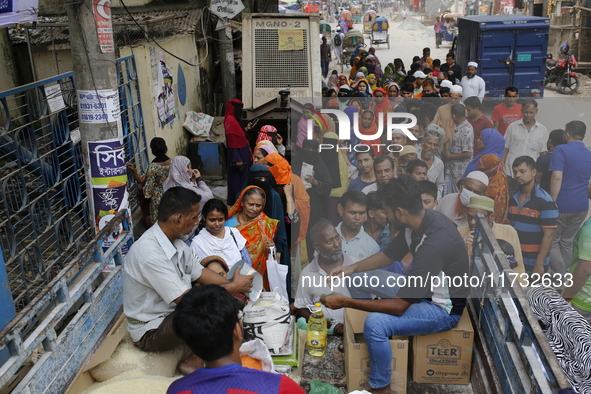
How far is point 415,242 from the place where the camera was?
3914mm

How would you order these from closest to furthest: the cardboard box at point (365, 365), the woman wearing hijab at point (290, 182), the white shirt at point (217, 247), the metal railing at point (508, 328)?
the metal railing at point (508, 328) → the cardboard box at point (365, 365) → the white shirt at point (217, 247) → the woman wearing hijab at point (290, 182)

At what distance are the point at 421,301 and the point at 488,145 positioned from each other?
1.98m

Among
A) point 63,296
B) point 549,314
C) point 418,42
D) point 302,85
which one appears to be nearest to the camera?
point 63,296

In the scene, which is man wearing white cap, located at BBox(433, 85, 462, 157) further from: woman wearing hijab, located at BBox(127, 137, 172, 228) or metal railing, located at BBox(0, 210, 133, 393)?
metal railing, located at BBox(0, 210, 133, 393)

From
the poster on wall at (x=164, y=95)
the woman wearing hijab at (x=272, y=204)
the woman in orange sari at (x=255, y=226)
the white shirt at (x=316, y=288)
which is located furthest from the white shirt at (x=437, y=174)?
the poster on wall at (x=164, y=95)

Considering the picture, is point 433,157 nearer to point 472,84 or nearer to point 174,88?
point 174,88

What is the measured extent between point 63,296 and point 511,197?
3.49 metres

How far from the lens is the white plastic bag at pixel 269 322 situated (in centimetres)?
351

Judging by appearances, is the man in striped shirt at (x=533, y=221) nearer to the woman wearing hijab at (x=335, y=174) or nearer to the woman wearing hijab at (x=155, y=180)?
the woman wearing hijab at (x=335, y=174)

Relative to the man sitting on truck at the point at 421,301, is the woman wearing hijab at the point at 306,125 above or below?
above

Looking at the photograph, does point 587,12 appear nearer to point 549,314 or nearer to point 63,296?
point 549,314

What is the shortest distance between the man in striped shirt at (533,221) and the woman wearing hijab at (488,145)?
1.30 ft

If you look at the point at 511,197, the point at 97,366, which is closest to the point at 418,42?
the point at 511,197

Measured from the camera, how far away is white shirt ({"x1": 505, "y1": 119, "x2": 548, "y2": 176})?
4.89 metres
